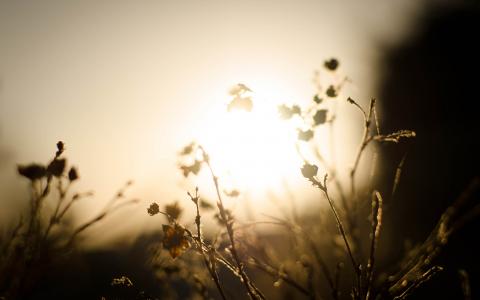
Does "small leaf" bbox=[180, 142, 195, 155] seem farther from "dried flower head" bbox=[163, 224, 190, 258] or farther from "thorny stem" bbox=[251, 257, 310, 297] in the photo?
"thorny stem" bbox=[251, 257, 310, 297]

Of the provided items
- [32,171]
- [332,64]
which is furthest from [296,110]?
[32,171]

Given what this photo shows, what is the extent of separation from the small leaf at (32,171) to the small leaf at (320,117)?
1.56m

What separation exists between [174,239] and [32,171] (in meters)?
1.04

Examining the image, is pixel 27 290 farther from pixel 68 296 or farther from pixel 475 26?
pixel 475 26

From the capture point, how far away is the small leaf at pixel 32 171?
2279 millimetres

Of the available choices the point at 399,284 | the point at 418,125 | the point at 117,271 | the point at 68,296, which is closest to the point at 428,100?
the point at 418,125

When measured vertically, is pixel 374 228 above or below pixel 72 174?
below

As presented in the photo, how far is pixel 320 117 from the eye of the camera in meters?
2.14

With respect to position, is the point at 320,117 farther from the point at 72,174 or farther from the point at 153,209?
the point at 72,174

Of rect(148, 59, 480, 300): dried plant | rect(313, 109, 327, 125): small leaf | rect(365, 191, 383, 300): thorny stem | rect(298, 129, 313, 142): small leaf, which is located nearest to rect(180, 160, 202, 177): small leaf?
rect(148, 59, 480, 300): dried plant

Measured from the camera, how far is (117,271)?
5.95 metres

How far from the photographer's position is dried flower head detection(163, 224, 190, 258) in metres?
1.80

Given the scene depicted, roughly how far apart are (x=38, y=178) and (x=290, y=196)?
4.69 ft

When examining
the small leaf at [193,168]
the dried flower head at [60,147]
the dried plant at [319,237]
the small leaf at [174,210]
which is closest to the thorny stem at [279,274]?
the dried plant at [319,237]
